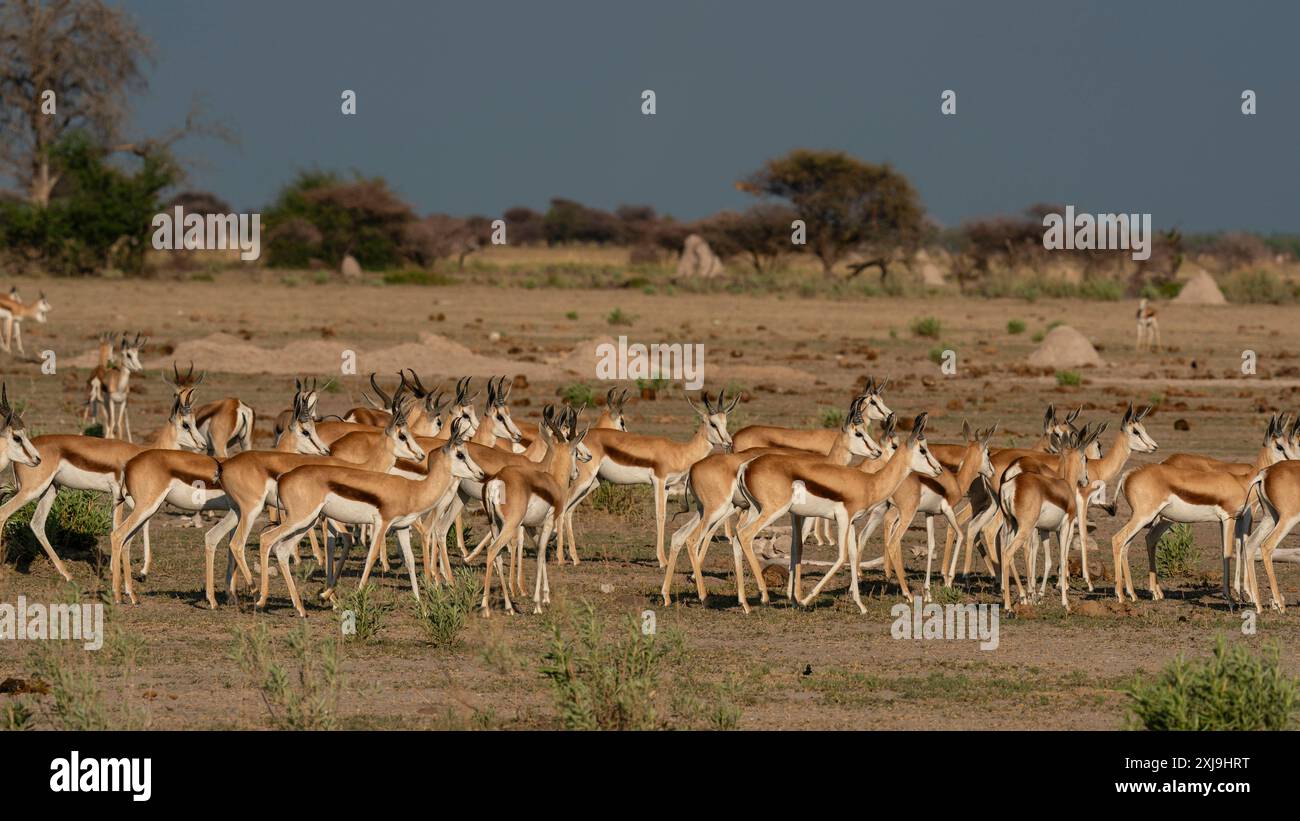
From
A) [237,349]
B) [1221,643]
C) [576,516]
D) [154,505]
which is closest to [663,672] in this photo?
[1221,643]

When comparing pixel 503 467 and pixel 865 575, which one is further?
pixel 865 575

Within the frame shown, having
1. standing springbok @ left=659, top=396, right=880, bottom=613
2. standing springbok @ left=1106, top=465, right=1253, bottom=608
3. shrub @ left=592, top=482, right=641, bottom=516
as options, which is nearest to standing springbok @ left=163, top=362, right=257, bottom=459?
shrub @ left=592, top=482, right=641, bottom=516

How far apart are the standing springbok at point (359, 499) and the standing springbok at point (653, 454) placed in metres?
2.68

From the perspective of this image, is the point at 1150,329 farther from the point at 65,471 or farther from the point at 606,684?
the point at 606,684

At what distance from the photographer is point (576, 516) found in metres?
18.3

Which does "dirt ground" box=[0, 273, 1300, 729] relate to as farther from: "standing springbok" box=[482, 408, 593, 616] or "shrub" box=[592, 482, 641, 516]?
"standing springbok" box=[482, 408, 593, 616]

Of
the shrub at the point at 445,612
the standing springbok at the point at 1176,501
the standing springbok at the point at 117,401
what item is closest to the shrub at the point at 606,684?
the shrub at the point at 445,612

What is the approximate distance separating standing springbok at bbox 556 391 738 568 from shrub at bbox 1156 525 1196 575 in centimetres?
388

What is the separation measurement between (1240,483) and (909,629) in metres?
3.18

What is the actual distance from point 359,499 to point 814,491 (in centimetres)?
328

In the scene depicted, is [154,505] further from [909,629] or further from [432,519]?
[909,629]

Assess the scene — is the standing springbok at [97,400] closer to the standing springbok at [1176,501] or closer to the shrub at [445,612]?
the shrub at [445,612]

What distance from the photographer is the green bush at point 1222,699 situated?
8344 millimetres

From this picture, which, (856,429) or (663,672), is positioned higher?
(856,429)
